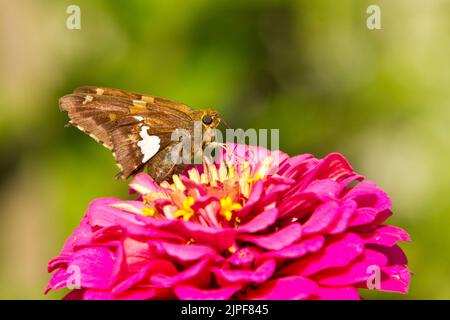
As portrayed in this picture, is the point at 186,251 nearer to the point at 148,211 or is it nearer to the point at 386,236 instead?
the point at 148,211

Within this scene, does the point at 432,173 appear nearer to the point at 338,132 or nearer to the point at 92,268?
the point at 338,132

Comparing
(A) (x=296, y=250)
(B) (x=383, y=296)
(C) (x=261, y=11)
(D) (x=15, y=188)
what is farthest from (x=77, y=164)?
(A) (x=296, y=250)

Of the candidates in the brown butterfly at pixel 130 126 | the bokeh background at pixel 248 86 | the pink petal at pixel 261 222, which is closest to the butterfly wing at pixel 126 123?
the brown butterfly at pixel 130 126

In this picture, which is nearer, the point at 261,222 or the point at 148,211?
the point at 261,222

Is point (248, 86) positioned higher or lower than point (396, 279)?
higher

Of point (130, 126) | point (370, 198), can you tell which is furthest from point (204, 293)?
point (130, 126)

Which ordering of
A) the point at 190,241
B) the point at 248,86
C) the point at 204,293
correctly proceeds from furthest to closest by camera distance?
the point at 248,86 < the point at 190,241 < the point at 204,293

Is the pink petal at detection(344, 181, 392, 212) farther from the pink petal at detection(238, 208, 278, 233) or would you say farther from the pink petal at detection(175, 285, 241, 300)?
the pink petal at detection(175, 285, 241, 300)
